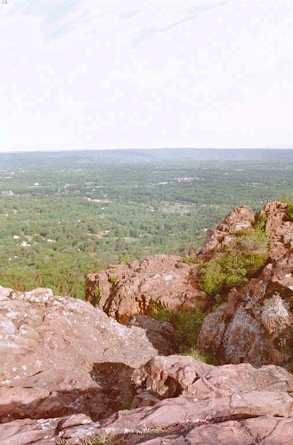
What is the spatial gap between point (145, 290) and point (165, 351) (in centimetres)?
374

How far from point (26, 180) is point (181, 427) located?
588 ft

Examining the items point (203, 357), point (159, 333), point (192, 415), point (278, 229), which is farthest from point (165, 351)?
point (192, 415)

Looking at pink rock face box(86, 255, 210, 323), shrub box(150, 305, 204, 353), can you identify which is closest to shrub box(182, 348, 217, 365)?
shrub box(150, 305, 204, 353)

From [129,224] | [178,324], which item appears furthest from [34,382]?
[129,224]

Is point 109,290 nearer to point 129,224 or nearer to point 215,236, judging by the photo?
point 215,236

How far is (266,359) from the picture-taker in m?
10.7

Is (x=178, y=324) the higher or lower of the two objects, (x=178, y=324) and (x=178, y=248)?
the higher

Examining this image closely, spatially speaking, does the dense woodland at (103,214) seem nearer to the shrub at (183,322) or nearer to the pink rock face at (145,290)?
the pink rock face at (145,290)

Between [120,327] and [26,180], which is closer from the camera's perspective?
[120,327]

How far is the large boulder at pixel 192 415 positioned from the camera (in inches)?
230

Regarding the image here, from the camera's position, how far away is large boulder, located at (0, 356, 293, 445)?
585 centimetres

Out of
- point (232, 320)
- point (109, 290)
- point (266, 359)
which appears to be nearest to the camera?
point (266, 359)

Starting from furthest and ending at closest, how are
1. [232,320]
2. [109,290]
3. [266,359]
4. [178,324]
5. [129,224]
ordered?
[129,224] < [109,290] < [178,324] < [232,320] < [266,359]

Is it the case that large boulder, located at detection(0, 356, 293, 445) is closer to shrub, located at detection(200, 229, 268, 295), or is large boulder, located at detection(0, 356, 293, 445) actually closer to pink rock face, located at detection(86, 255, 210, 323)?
shrub, located at detection(200, 229, 268, 295)
